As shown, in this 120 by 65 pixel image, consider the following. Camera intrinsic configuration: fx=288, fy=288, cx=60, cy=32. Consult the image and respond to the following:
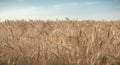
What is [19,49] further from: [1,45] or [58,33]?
[58,33]

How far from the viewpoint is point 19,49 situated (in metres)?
3.06

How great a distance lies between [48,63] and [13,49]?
56 cm

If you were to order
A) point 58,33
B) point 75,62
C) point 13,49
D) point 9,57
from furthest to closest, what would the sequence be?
point 58,33 < point 13,49 < point 9,57 < point 75,62

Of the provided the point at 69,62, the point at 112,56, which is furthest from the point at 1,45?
the point at 112,56

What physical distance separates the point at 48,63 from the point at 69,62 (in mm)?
192

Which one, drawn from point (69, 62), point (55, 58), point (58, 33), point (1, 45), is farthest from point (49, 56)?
point (58, 33)

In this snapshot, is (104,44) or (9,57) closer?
(9,57)

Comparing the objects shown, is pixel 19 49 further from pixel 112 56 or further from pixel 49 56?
pixel 112 56

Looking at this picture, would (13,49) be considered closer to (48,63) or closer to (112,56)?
(48,63)

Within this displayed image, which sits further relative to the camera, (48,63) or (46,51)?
(46,51)

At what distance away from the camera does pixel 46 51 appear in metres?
2.84

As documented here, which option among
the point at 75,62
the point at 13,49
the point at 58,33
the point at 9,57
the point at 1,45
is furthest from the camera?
the point at 58,33

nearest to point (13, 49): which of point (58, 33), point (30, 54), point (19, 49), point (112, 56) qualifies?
point (19, 49)

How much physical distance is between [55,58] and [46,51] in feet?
0.51
